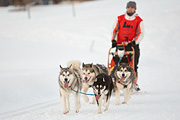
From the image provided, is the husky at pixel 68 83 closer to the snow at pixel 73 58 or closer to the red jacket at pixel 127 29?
the snow at pixel 73 58

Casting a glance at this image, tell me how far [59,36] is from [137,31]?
13314 mm

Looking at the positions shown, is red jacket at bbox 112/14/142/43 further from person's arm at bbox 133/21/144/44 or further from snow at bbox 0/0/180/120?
snow at bbox 0/0/180/120

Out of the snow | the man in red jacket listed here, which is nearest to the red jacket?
the man in red jacket

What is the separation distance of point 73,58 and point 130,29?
718 cm

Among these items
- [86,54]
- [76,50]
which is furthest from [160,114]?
[76,50]

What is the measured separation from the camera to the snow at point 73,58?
17.0ft

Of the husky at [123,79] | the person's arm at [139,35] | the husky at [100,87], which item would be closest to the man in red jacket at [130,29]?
the person's arm at [139,35]

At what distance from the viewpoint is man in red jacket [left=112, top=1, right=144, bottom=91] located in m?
6.43

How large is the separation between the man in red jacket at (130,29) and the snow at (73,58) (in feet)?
4.30

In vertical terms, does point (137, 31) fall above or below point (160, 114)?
above

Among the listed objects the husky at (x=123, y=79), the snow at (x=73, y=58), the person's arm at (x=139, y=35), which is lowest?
the snow at (x=73, y=58)

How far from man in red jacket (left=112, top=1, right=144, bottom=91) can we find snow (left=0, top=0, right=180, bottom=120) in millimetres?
1310

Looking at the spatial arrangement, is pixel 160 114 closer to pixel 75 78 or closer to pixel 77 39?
pixel 75 78

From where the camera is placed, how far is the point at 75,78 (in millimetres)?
5113
